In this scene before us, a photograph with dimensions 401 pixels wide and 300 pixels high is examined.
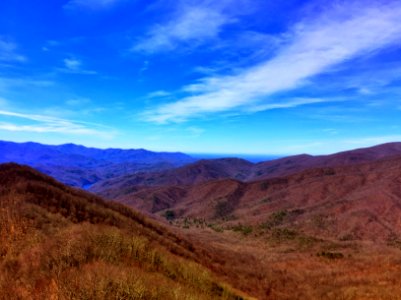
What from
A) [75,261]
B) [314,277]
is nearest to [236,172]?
[314,277]

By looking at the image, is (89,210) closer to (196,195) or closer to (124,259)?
(124,259)

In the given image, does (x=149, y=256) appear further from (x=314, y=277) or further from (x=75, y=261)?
(x=314, y=277)

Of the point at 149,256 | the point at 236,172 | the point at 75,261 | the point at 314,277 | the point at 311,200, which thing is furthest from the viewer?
the point at 236,172

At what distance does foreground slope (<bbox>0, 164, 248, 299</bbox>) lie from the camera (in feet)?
20.9

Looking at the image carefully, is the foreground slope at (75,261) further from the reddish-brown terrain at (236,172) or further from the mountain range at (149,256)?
the reddish-brown terrain at (236,172)

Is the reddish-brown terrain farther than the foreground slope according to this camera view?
Yes

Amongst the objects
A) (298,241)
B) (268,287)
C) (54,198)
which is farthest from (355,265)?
(54,198)

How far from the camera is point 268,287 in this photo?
14.7 m

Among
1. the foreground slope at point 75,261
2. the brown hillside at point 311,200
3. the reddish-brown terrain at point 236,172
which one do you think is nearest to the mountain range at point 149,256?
the foreground slope at point 75,261

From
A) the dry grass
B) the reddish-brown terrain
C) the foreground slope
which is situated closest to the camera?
the foreground slope

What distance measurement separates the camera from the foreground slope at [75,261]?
6.36 meters

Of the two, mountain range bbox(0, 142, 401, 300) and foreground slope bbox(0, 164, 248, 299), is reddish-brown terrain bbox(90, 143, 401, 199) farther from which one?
foreground slope bbox(0, 164, 248, 299)

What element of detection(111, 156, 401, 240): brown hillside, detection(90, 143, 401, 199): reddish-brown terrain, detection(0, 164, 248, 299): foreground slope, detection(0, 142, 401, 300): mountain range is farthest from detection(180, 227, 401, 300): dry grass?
detection(90, 143, 401, 199): reddish-brown terrain

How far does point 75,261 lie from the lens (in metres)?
8.12
